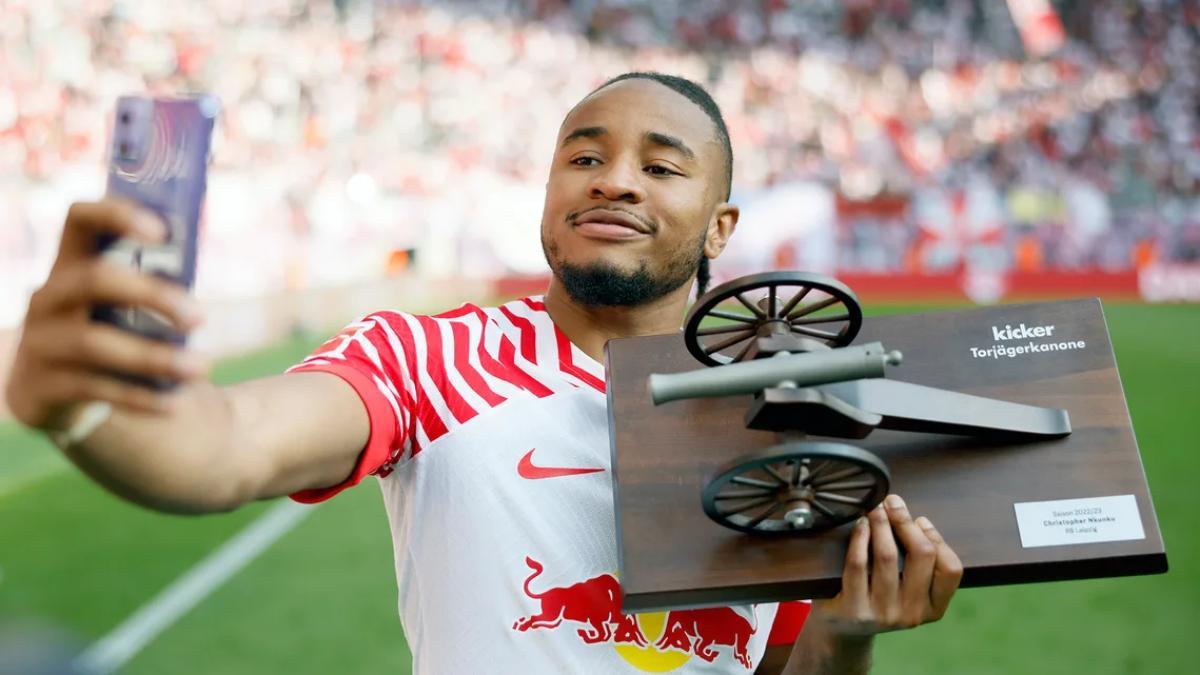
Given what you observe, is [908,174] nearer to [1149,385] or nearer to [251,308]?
[1149,385]

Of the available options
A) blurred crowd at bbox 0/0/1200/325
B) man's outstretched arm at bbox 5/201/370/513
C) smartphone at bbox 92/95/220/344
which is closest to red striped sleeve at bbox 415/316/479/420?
man's outstretched arm at bbox 5/201/370/513

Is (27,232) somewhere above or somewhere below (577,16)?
below

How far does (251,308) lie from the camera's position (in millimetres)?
11070

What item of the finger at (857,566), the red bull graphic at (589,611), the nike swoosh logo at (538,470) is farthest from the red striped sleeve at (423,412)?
the finger at (857,566)

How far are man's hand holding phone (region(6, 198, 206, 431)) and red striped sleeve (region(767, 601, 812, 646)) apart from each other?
4.52 ft

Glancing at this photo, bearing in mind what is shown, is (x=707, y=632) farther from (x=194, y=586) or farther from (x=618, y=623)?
(x=194, y=586)

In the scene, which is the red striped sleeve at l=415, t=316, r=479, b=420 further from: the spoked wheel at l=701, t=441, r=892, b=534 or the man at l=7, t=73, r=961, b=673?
the spoked wheel at l=701, t=441, r=892, b=534

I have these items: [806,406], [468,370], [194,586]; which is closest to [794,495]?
[806,406]

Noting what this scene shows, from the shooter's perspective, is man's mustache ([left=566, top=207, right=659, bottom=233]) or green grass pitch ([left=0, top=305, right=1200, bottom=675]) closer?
man's mustache ([left=566, top=207, right=659, bottom=233])

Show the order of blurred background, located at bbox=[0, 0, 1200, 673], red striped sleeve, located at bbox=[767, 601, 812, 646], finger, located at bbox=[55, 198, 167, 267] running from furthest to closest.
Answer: blurred background, located at bbox=[0, 0, 1200, 673] → red striped sleeve, located at bbox=[767, 601, 812, 646] → finger, located at bbox=[55, 198, 167, 267]

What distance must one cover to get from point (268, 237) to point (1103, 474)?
11.8m

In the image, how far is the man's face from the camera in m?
2.03

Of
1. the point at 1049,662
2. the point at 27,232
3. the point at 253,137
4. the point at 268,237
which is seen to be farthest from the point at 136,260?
the point at 253,137

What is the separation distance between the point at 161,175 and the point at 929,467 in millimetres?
1163
